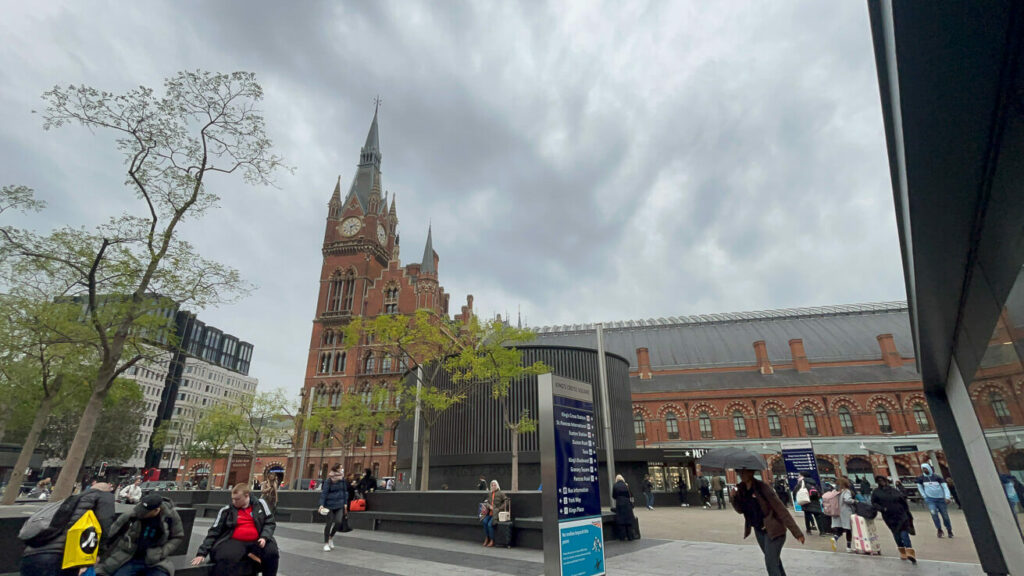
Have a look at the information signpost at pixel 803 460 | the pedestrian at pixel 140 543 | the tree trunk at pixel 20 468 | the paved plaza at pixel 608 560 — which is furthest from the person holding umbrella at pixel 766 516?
the information signpost at pixel 803 460

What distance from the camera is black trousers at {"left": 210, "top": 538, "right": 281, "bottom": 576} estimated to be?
5.29 meters

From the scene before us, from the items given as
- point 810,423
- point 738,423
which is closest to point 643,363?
point 738,423

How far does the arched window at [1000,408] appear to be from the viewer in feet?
13.2

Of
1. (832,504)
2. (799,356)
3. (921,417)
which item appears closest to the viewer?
(832,504)

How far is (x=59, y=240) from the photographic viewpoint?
984 cm

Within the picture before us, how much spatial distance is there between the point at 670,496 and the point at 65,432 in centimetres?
5396

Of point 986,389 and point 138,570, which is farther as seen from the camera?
point 138,570

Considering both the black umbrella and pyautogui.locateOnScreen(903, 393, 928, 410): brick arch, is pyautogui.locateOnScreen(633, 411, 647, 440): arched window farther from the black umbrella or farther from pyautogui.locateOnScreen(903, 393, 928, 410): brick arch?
the black umbrella

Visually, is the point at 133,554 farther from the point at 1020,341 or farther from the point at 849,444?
the point at 849,444

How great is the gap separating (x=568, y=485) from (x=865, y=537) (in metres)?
8.08

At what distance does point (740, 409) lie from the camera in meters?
42.4

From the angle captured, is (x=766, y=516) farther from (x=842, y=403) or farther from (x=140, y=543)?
(x=842, y=403)

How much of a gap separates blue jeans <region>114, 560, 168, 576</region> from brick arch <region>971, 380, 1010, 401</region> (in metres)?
8.48

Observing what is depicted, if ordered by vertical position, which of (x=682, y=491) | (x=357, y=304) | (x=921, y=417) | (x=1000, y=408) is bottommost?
(x=682, y=491)
